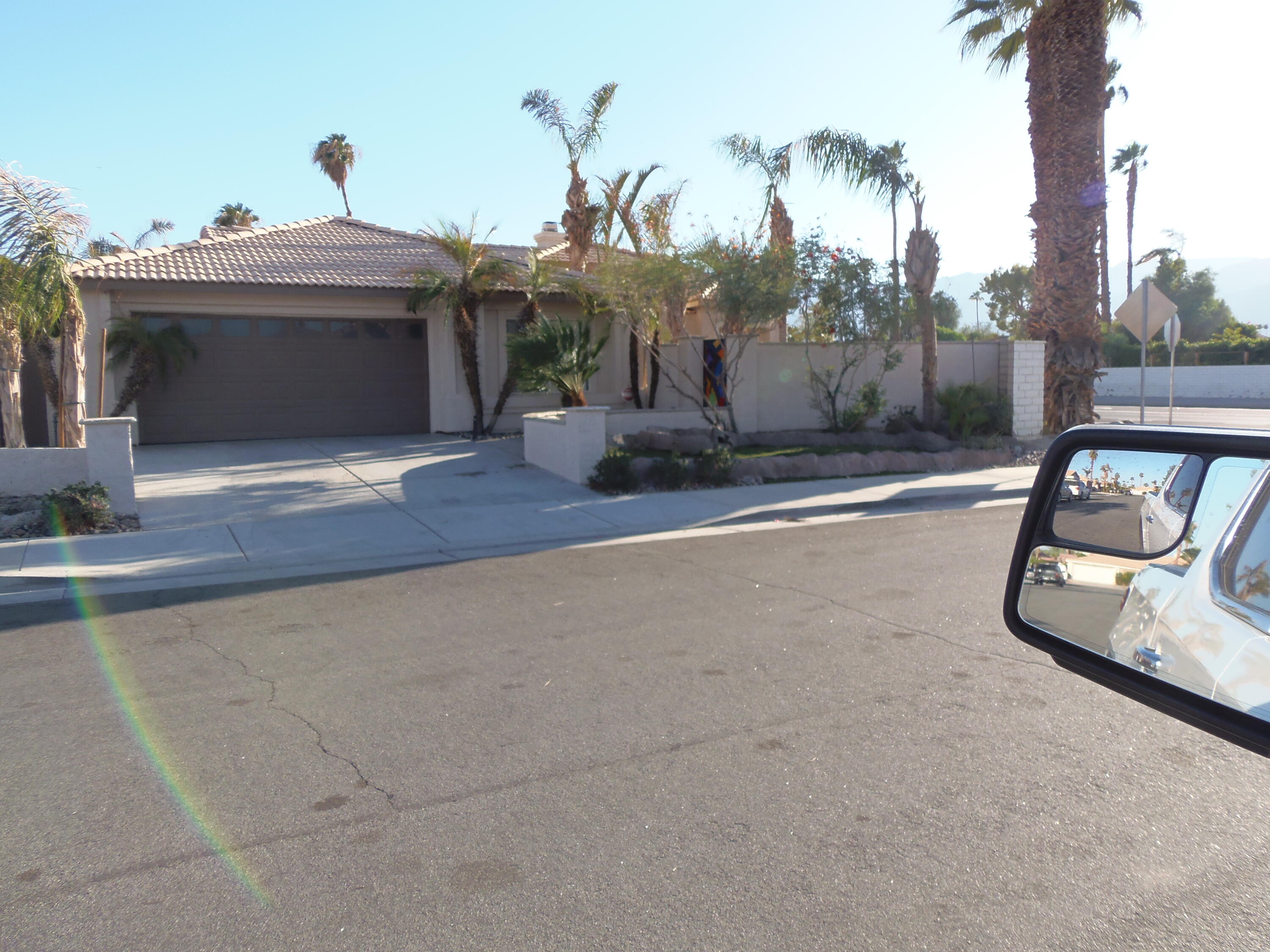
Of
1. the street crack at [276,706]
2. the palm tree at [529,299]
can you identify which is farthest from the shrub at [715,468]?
the street crack at [276,706]

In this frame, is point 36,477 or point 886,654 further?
point 36,477

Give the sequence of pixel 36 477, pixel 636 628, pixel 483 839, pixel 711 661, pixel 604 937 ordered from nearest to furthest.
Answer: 1. pixel 604 937
2. pixel 483 839
3. pixel 711 661
4. pixel 636 628
5. pixel 36 477

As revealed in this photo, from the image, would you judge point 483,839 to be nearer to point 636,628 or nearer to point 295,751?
point 295,751

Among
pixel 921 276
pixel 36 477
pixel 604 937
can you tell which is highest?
pixel 921 276

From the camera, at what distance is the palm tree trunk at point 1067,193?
17.9 metres

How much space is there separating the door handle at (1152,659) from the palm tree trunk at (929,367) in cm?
1763

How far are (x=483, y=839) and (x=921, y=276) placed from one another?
1699 cm

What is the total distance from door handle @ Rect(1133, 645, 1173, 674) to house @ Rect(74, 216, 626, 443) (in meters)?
18.1

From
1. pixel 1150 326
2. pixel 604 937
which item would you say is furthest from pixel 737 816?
pixel 1150 326

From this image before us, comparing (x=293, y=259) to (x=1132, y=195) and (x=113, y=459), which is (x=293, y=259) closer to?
(x=113, y=459)

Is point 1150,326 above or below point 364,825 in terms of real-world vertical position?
above

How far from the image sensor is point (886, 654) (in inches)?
242

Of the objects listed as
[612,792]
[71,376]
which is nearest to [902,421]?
[71,376]

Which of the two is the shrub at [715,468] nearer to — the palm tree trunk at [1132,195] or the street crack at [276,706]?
the street crack at [276,706]
